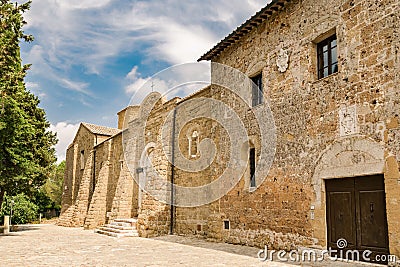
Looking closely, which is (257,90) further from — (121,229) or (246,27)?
(121,229)

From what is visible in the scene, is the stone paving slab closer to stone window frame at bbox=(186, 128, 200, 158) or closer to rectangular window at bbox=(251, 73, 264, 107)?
stone window frame at bbox=(186, 128, 200, 158)

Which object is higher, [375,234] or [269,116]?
[269,116]

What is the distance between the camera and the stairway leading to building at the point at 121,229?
13914 millimetres

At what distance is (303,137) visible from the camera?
8.73 meters

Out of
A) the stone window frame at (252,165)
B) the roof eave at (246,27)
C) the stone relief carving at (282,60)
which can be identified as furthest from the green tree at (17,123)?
the stone relief carving at (282,60)

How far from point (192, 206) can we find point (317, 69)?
23.9ft

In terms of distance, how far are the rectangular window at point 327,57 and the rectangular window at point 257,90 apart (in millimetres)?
2186

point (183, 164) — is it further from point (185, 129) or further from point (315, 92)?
point (315, 92)

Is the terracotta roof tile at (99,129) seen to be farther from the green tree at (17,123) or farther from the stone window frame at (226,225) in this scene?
the stone window frame at (226,225)

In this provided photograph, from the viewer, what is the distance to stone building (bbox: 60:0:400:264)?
23.0 ft

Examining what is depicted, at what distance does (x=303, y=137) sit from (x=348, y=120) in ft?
4.42

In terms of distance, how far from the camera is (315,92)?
8.54 m

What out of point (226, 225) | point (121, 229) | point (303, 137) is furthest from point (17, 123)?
point (303, 137)

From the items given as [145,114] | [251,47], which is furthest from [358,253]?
[145,114]
